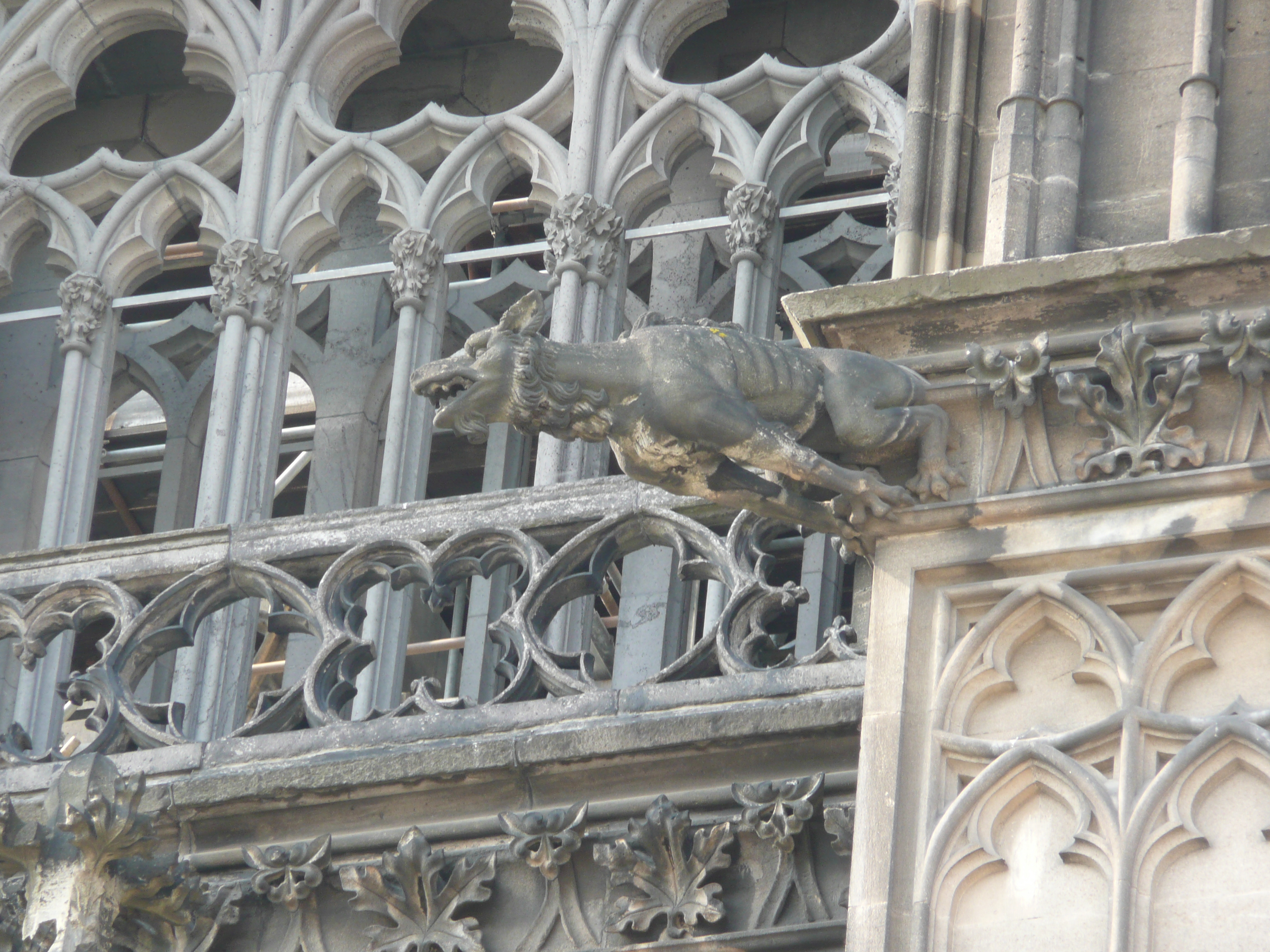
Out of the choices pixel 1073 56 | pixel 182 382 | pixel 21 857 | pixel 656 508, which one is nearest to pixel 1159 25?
pixel 1073 56

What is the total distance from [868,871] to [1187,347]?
155 centimetres

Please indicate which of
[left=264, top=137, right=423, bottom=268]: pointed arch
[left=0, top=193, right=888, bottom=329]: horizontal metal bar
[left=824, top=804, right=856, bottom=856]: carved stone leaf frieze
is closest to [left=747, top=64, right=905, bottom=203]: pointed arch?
[left=0, top=193, right=888, bottom=329]: horizontal metal bar

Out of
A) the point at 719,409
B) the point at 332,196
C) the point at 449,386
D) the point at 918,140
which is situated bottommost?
the point at 449,386

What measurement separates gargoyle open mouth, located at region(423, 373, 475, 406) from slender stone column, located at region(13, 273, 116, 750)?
3.20 meters

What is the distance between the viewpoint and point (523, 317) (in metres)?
8.12

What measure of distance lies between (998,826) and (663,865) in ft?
5.70

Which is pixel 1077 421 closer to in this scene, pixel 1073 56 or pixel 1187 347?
pixel 1187 347

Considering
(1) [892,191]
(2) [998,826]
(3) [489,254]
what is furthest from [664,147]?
(2) [998,826]

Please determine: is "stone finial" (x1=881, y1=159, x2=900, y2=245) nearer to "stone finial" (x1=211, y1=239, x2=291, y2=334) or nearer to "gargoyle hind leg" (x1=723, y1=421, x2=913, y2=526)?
"stone finial" (x1=211, y1=239, x2=291, y2=334)

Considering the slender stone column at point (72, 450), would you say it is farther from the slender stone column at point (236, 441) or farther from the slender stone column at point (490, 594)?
the slender stone column at point (490, 594)

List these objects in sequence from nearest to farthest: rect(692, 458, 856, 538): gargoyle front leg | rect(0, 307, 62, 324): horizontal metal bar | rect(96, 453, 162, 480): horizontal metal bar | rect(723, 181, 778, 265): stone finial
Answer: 1. rect(692, 458, 856, 538): gargoyle front leg
2. rect(723, 181, 778, 265): stone finial
3. rect(0, 307, 62, 324): horizontal metal bar
4. rect(96, 453, 162, 480): horizontal metal bar

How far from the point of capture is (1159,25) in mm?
9070

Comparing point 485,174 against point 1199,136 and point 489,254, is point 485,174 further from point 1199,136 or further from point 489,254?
point 1199,136

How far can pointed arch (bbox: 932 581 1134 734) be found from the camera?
795 centimetres
